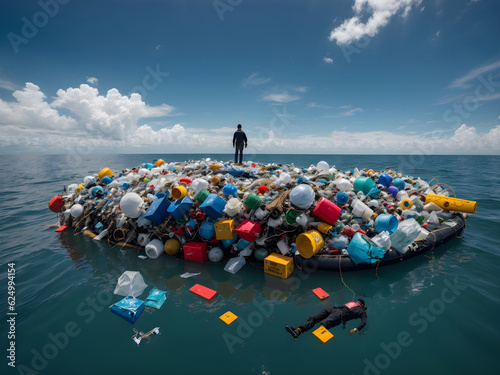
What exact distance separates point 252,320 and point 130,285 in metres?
2.68

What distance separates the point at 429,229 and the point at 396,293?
3.25 meters

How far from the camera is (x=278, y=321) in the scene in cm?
360

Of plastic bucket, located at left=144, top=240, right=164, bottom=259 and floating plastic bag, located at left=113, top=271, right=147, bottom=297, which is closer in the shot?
floating plastic bag, located at left=113, top=271, right=147, bottom=297

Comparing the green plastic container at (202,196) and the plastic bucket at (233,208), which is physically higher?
the green plastic container at (202,196)

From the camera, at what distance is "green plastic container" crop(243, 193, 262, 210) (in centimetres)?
536

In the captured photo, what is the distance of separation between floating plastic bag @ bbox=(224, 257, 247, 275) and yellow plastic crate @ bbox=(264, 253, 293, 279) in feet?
2.15

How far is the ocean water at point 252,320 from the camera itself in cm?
296

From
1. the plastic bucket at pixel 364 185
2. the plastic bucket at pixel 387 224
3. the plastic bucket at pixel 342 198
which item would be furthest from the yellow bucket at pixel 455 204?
the plastic bucket at pixel 342 198

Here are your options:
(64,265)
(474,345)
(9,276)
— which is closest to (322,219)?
(474,345)

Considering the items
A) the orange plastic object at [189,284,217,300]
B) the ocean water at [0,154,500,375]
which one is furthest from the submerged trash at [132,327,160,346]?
the orange plastic object at [189,284,217,300]

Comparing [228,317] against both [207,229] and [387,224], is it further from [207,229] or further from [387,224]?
[387,224]

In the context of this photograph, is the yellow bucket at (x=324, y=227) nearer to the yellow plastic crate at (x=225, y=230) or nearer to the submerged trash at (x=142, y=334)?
the yellow plastic crate at (x=225, y=230)

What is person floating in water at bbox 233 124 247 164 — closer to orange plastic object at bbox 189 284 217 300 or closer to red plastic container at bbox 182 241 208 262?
red plastic container at bbox 182 241 208 262

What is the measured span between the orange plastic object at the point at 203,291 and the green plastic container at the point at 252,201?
2.14 m
